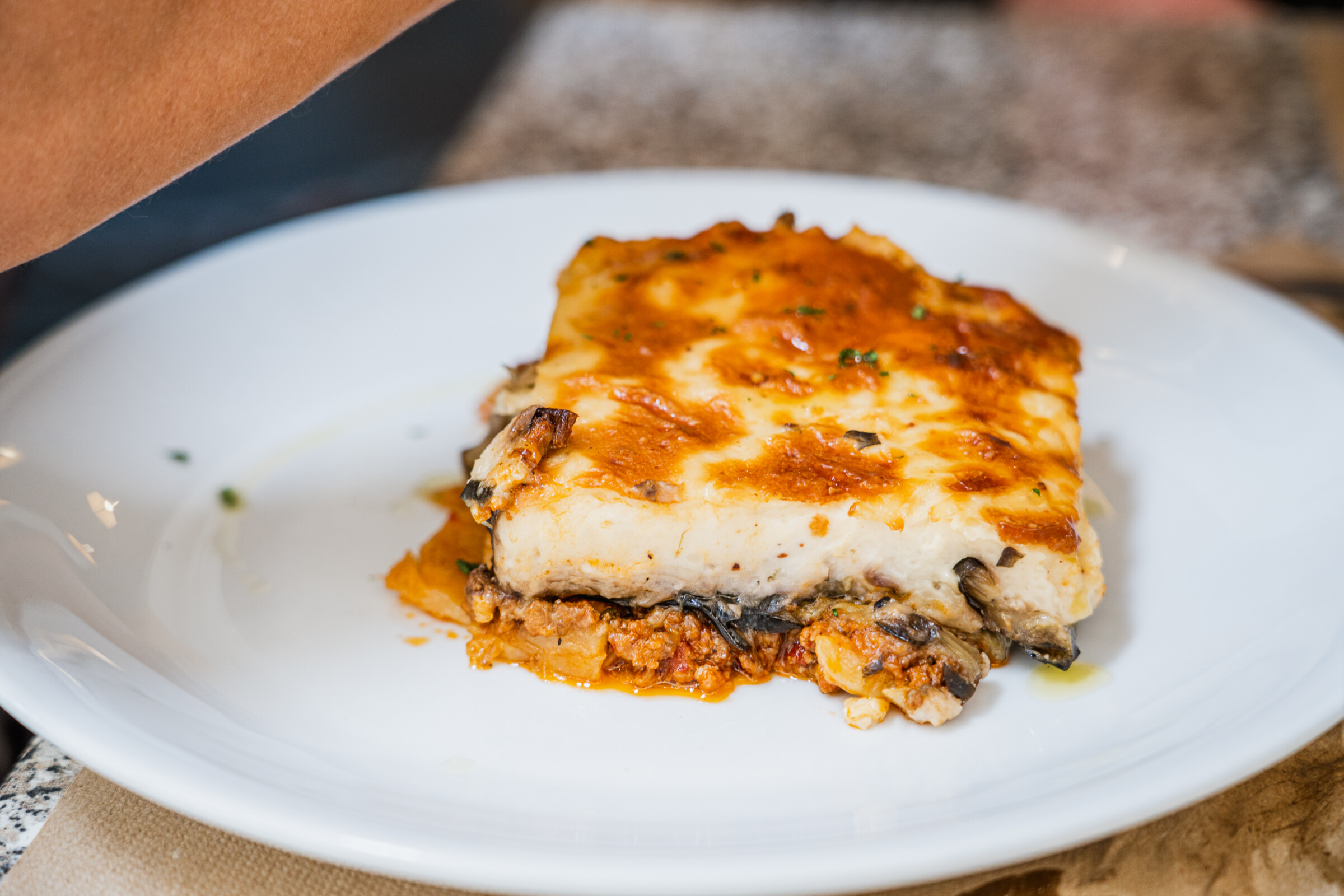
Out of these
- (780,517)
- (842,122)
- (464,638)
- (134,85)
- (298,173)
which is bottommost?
(298,173)

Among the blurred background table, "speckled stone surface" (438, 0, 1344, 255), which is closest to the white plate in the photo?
the blurred background table

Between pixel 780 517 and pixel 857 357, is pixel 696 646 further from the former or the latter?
pixel 857 357

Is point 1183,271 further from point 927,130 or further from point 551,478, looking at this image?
point 927,130

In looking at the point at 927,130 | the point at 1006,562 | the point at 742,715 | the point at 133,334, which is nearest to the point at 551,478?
Result: the point at 742,715

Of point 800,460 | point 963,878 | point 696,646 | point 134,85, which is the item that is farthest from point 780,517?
point 134,85

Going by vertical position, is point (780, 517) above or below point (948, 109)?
above

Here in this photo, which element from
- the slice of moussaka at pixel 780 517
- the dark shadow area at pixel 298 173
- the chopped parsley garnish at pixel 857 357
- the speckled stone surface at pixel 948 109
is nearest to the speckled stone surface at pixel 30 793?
the slice of moussaka at pixel 780 517
